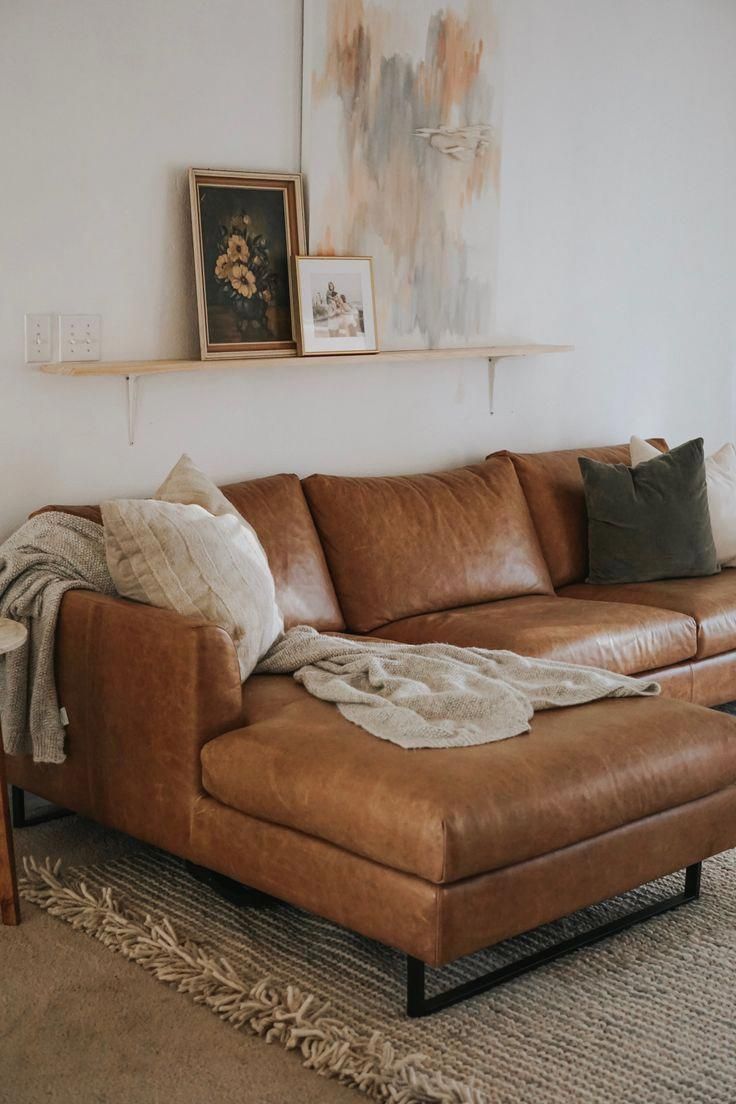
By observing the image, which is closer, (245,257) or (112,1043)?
(112,1043)

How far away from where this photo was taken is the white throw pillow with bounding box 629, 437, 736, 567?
440cm

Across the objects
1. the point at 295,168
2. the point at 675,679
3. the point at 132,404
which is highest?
the point at 295,168

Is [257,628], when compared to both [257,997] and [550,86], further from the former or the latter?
[550,86]

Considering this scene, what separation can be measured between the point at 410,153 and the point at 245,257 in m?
0.75

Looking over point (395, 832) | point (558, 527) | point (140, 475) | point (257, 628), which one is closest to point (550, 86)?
point (558, 527)

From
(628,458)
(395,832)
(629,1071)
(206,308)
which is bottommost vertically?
(629,1071)

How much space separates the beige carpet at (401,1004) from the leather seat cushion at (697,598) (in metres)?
1.10

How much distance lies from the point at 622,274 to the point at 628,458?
0.77m

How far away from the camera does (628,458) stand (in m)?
4.70

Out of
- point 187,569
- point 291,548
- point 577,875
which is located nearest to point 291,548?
point 291,548

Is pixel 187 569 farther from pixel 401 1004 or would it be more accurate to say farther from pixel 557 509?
pixel 557 509

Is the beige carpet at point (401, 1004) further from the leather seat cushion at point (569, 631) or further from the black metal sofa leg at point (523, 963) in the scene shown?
the leather seat cushion at point (569, 631)

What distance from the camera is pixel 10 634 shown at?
8.91 feet

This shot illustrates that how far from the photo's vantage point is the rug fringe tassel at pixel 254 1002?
219 centimetres
